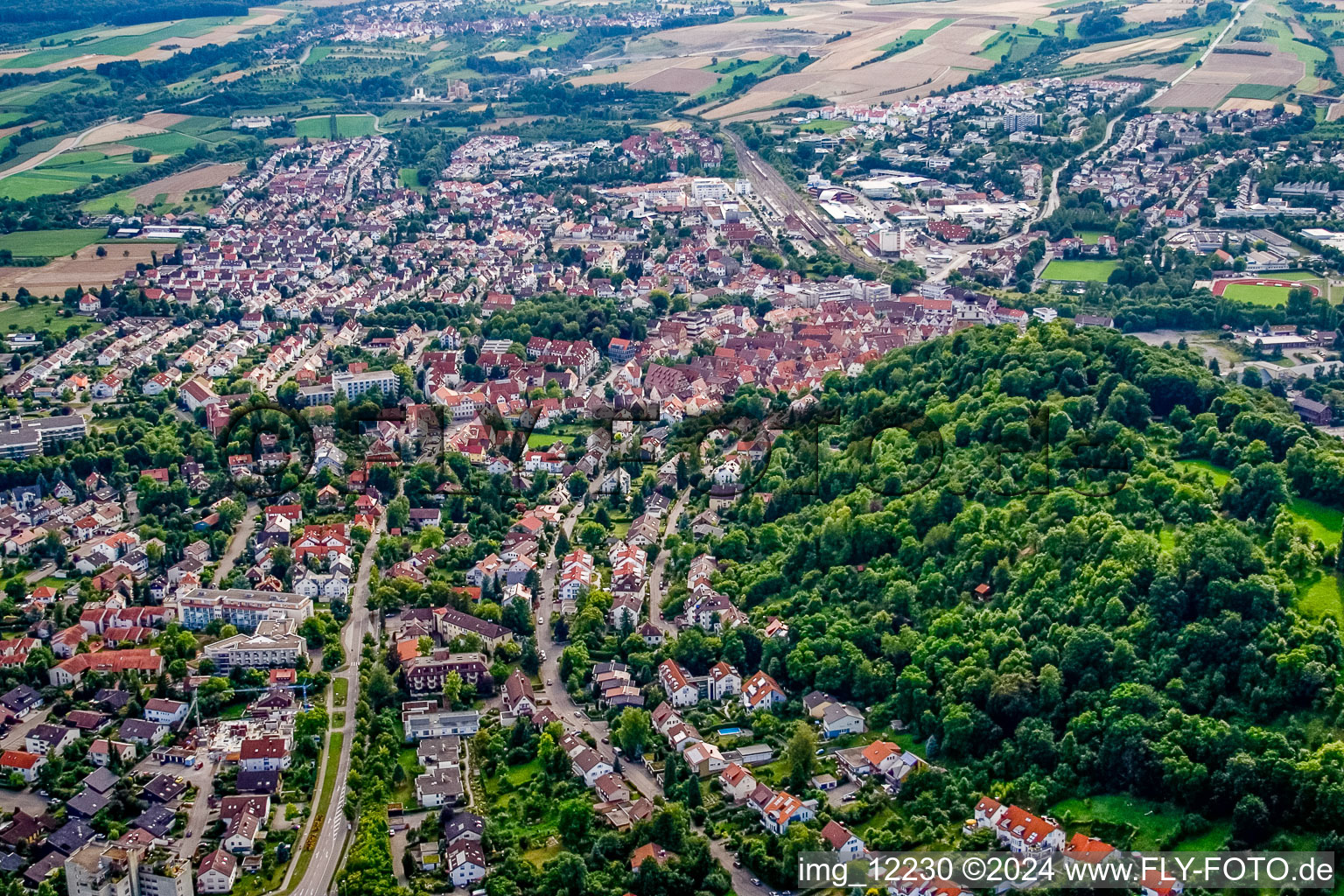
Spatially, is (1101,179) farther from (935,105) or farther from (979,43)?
(979,43)

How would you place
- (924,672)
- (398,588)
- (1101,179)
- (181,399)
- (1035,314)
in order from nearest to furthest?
(924,672) → (398,588) → (181,399) → (1035,314) → (1101,179)

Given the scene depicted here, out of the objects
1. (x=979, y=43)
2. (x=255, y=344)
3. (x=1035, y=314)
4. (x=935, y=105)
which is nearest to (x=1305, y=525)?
(x=1035, y=314)

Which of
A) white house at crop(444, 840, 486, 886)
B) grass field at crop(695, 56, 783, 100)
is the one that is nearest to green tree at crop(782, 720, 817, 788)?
white house at crop(444, 840, 486, 886)

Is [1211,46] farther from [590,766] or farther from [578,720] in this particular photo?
[590,766]

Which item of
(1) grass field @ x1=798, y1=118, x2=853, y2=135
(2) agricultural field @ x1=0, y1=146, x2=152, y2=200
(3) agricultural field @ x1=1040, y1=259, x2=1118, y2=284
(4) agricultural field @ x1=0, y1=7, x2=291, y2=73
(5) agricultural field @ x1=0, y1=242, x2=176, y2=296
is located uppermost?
(4) agricultural field @ x1=0, y1=7, x2=291, y2=73

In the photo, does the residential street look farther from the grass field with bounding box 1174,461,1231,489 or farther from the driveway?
the grass field with bounding box 1174,461,1231,489
